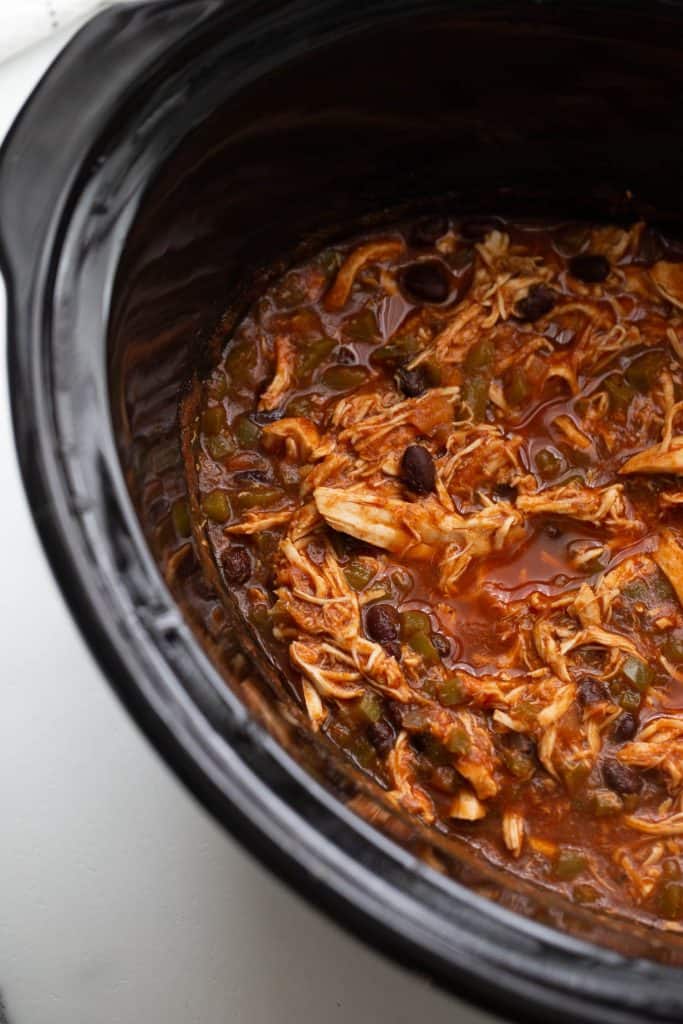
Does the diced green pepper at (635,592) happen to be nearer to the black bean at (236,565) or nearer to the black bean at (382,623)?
the black bean at (382,623)

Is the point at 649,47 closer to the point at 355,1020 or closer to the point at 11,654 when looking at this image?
the point at 11,654

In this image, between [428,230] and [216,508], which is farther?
[428,230]

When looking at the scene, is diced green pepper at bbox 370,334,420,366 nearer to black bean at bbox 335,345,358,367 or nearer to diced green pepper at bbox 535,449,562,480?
black bean at bbox 335,345,358,367

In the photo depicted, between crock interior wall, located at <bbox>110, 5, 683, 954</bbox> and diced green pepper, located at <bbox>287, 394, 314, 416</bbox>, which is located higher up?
crock interior wall, located at <bbox>110, 5, 683, 954</bbox>

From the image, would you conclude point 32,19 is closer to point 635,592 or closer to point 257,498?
point 257,498

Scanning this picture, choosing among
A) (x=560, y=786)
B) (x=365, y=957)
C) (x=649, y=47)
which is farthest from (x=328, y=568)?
(x=649, y=47)

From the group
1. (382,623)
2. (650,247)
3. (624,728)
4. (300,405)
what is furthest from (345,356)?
(624,728)

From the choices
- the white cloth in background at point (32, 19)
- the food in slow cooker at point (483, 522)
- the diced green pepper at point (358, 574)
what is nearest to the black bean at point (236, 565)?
the food in slow cooker at point (483, 522)

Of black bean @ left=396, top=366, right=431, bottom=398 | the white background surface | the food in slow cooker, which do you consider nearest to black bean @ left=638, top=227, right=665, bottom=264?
the food in slow cooker
